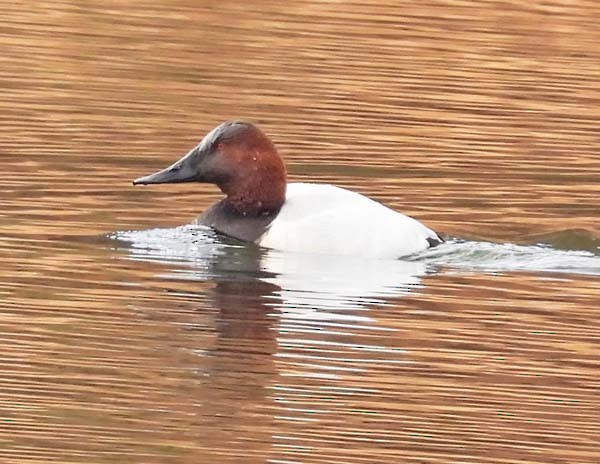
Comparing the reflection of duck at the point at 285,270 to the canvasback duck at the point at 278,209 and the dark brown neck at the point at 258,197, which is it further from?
the dark brown neck at the point at 258,197

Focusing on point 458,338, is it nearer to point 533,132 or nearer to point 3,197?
point 3,197

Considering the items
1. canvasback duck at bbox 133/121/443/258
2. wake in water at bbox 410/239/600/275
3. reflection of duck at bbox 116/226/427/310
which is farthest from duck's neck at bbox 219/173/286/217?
wake in water at bbox 410/239/600/275

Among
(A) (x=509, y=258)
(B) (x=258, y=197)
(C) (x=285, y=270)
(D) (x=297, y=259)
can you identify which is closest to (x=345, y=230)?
(D) (x=297, y=259)

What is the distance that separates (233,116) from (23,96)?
1.44 m

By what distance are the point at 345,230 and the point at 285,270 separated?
51 cm

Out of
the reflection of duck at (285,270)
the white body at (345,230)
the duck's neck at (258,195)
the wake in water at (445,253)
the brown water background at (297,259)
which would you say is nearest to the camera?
the brown water background at (297,259)

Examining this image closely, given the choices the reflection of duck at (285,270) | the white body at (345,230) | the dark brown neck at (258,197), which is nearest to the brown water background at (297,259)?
the reflection of duck at (285,270)

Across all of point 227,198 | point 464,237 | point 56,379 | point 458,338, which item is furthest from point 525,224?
point 56,379

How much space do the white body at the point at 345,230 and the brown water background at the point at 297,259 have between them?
176 mm

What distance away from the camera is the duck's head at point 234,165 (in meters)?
10.2

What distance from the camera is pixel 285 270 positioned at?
30.6 ft

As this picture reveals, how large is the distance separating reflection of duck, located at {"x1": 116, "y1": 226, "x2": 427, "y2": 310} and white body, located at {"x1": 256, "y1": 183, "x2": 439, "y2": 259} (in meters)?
0.06

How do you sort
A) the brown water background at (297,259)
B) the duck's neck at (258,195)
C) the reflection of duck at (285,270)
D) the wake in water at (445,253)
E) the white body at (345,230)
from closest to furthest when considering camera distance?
1. the brown water background at (297,259)
2. the reflection of duck at (285,270)
3. the wake in water at (445,253)
4. the white body at (345,230)
5. the duck's neck at (258,195)

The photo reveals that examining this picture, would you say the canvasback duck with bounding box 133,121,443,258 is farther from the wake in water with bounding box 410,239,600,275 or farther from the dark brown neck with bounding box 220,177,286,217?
the wake in water with bounding box 410,239,600,275
